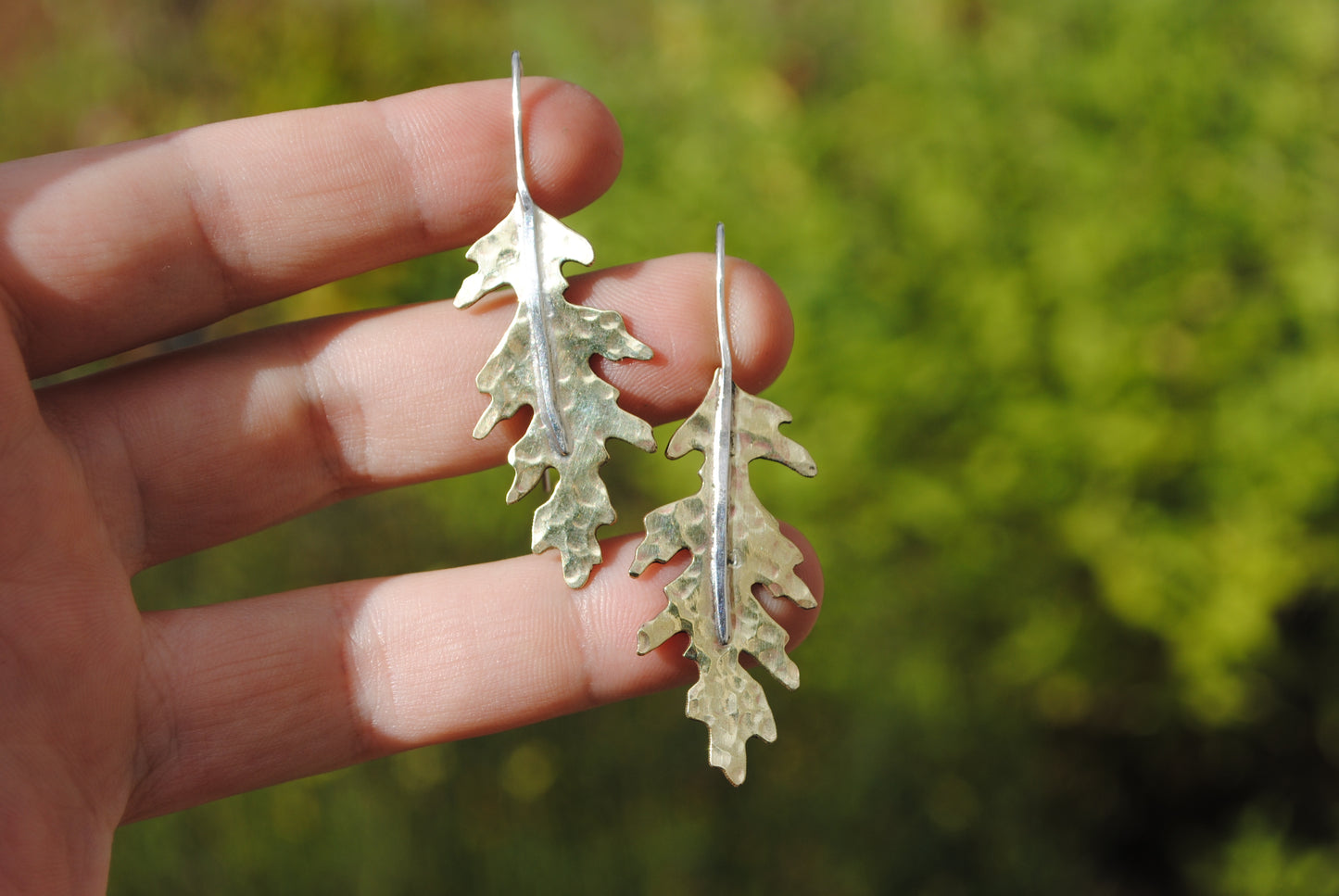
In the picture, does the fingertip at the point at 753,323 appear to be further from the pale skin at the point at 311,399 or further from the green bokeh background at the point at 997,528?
the green bokeh background at the point at 997,528

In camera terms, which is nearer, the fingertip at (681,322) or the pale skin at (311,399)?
the pale skin at (311,399)

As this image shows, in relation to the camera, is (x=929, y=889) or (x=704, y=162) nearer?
(x=929, y=889)

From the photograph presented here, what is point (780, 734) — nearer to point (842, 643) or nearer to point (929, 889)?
point (842, 643)

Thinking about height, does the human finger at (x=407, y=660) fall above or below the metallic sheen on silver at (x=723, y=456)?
below

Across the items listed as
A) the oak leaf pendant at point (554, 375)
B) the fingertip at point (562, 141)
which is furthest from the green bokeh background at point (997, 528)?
the fingertip at point (562, 141)

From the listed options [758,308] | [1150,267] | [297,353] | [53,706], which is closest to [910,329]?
[1150,267]

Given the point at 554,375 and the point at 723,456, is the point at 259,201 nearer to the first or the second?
the point at 554,375

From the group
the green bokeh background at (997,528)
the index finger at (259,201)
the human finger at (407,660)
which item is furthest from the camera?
the green bokeh background at (997,528)

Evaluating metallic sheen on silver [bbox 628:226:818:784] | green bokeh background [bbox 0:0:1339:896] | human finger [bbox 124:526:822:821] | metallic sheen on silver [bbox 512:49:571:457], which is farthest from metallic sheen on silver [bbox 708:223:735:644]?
green bokeh background [bbox 0:0:1339:896]

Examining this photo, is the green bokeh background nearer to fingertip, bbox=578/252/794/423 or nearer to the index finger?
fingertip, bbox=578/252/794/423
